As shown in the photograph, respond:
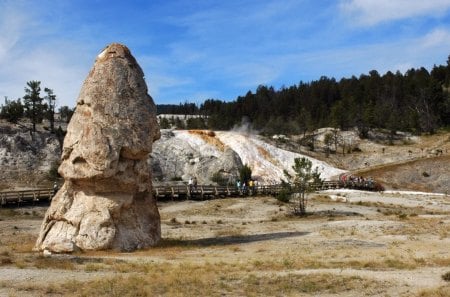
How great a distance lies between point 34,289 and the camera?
14.5 metres

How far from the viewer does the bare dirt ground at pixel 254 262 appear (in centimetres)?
1512

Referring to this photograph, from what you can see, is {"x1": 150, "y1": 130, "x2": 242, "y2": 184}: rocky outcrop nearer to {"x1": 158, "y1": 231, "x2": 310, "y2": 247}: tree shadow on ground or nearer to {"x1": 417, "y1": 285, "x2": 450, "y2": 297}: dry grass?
{"x1": 158, "y1": 231, "x2": 310, "y2": 247}: tree shadow on ground

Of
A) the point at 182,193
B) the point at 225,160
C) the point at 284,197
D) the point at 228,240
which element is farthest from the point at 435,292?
the point at 225,160

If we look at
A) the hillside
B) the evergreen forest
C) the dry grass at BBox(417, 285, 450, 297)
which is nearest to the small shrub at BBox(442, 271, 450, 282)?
the dry grass at BBox(417, 285, 450, 297)

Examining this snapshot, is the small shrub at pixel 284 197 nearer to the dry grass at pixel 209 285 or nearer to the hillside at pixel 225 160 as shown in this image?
the hillside at pixel 225 160

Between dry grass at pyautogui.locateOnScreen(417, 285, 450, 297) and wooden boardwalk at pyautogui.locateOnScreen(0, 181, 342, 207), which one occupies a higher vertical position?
wooden boardwalk at pyautogui.locateOnScreen(0, 181, 342, 207)

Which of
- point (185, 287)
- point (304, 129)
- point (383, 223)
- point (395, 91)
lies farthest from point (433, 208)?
point (395, 91)

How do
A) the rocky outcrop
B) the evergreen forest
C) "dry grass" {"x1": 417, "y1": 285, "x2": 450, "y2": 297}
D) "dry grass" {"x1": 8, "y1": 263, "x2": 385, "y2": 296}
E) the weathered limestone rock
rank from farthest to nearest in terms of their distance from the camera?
the evergreen forest, the rocky outcrop, the weathered limestone rock, "dry grass" {"x1": 8, "y1": 263, "x2": 385, "y2": 296}, "dry grass" {"x1": 417, "y1": 285, "x2": 450, "y2": 297}

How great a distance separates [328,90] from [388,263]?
134 metres

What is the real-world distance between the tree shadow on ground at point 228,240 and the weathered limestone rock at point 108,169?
1451 millimetres

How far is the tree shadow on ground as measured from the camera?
2658 cm

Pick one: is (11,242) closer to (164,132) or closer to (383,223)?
(383,223)

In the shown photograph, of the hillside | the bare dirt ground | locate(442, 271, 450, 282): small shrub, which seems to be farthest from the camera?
the hillside

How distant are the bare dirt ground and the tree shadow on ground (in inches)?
2.1
